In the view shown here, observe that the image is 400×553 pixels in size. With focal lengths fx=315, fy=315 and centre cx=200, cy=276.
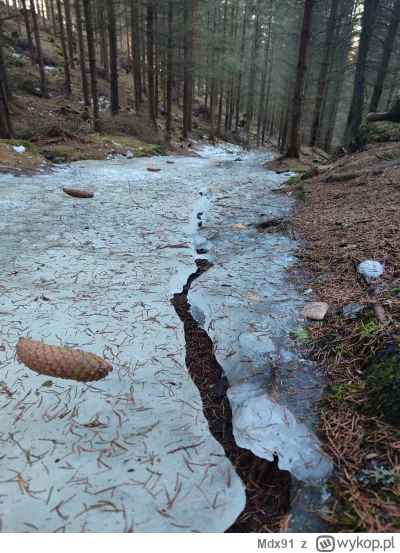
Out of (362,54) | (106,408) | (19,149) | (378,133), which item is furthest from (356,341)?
(362,54)

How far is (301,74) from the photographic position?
10.3 m

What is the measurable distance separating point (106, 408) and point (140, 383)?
0.23 metres

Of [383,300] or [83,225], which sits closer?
[383,300]

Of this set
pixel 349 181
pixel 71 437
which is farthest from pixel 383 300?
pixel 349 181

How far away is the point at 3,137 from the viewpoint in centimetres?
934

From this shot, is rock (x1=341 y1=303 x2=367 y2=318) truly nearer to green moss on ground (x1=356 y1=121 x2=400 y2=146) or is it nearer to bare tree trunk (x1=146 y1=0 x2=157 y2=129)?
green moss on ground (x1=356 y1=121 x2=400 y2=146)

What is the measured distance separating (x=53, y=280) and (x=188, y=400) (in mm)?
1816

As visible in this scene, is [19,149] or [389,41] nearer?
[19,149]

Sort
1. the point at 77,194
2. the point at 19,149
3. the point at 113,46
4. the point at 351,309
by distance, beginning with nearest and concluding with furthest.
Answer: the point at 351,309, the point at 77,194, the point at 19,149, the point at 113,46

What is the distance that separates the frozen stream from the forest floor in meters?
0.13

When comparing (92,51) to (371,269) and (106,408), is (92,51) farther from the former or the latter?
(106,408)

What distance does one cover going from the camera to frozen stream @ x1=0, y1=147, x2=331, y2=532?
1233 millimetres

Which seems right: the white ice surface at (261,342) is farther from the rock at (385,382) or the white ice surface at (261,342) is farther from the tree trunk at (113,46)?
the tree trunk at (113,46)
